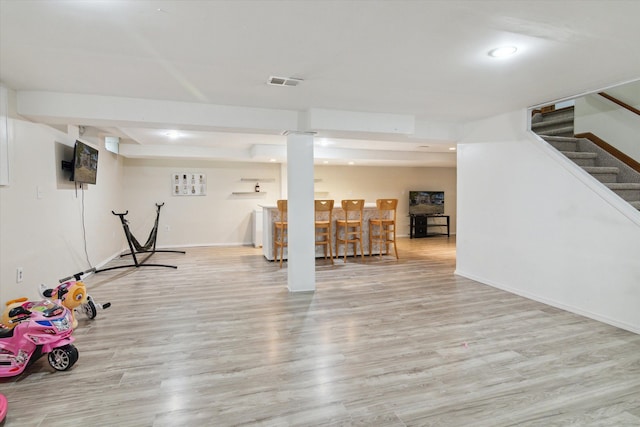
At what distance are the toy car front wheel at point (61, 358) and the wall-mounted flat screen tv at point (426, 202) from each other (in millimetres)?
8271

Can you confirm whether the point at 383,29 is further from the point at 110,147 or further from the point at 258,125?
the point at 110,147

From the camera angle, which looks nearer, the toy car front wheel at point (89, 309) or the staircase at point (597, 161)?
the toy car front wheel at point (89, 309)

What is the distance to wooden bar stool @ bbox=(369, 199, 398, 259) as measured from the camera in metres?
6.01

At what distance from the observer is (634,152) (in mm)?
4016

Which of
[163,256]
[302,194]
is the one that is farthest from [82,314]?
[163,256]

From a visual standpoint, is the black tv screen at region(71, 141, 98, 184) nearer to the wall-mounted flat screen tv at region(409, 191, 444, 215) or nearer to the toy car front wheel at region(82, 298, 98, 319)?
the toy car front wheel at region(82, 298, 98, 319)

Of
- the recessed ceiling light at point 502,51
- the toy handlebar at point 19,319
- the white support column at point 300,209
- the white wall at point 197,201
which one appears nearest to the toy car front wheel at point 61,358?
the toy handlebar at point 19,319

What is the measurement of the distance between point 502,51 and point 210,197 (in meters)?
6.77

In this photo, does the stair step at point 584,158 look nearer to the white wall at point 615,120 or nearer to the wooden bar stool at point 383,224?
the white wall at point 615,120

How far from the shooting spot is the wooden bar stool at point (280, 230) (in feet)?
17.8

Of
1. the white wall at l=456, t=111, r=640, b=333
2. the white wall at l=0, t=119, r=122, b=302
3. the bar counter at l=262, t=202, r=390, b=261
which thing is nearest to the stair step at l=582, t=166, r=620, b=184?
the white wall at l=456, t=111, r=640, b=333

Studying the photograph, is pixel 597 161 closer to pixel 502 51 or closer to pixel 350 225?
pixel 502 51

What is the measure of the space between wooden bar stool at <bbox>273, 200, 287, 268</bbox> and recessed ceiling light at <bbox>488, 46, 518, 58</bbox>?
3.58 m

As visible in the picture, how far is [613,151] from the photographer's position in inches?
162
